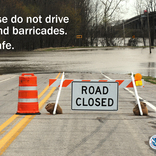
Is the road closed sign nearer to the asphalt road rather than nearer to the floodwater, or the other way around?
the asphalt road

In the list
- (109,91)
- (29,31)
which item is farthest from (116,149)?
(29,31)

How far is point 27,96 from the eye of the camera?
8766 millimetres

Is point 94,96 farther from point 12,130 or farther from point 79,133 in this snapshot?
point 12,130

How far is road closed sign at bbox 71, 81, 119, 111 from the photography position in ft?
27.5

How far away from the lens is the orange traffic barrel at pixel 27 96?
8.65 meters

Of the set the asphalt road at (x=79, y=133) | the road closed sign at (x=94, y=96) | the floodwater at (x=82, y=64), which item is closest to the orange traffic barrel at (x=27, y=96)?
the asphalt road at (x=79, y=133)

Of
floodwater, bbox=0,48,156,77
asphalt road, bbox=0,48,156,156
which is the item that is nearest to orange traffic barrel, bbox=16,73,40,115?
asphalt road, bbox=0,48,156,156

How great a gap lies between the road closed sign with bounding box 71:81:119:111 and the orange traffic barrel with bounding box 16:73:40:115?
98cm

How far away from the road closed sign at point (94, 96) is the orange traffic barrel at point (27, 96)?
3.22 ft

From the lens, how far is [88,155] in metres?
5.35

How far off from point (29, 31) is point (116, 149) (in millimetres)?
82282

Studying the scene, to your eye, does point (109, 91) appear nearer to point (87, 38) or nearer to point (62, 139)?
point (62, 139)

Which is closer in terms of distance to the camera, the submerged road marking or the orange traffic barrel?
the submerged road marking

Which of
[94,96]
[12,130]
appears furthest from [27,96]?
[12,130]
